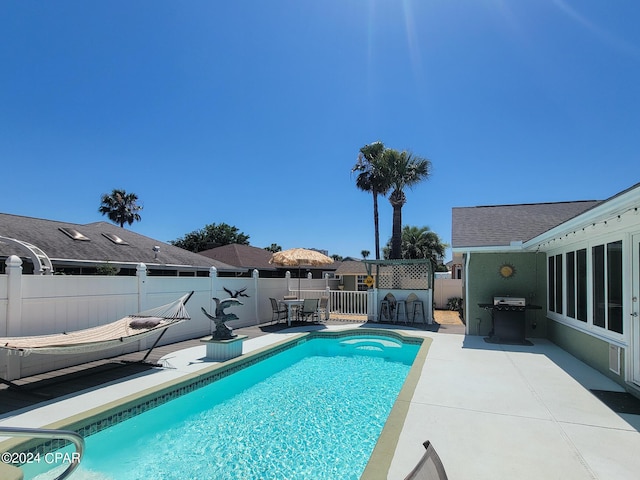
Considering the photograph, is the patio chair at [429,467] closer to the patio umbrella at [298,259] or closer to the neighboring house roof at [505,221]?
the neighboring house roof at [505,221]

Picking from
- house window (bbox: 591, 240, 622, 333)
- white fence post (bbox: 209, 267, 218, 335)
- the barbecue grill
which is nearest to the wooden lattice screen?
the barbecue grill

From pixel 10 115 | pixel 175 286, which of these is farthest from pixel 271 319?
pixel 10 115

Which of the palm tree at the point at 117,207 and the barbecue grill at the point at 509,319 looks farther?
the palm tree at the point at 117,207

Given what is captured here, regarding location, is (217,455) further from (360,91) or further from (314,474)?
(360,91)

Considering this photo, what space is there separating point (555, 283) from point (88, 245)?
16345 millimetres

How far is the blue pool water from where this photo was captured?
346 centimetres

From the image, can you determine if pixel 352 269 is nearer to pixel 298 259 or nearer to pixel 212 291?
pixel 298 259

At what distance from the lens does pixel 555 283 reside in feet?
26.9

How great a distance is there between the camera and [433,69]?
990cm

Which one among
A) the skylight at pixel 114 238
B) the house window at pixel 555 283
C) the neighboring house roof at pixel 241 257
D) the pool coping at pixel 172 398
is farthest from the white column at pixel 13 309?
the neighboring house roof at pixel 241 257

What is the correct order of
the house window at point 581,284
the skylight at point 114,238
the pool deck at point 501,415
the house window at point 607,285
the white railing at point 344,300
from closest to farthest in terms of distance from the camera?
the pool deck at point 501,415 < the house window at point 607,285 < the house window at point 581,284 < the white railing at point 344,300 < the skylight at point 114,238

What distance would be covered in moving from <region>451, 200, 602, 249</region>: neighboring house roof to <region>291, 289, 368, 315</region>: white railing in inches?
191

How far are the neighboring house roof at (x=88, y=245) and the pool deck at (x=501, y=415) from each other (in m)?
8.38

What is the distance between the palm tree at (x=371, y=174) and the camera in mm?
20500
